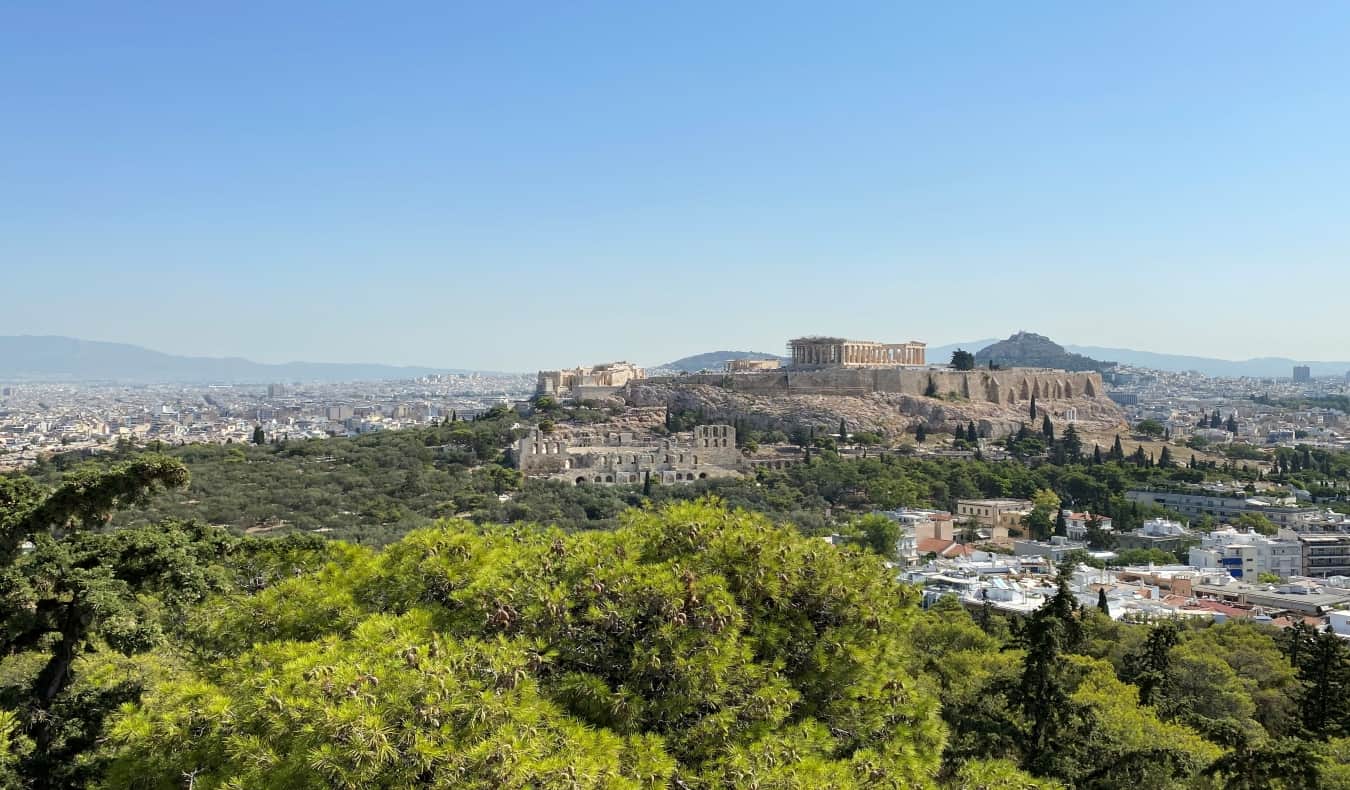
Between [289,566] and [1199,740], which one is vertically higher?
[289,566]

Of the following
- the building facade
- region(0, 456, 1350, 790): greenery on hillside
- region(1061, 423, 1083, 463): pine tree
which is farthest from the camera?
region(1061, 423, 1083, 463): pine tree

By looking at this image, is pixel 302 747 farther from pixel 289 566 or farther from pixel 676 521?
pixel 289 566

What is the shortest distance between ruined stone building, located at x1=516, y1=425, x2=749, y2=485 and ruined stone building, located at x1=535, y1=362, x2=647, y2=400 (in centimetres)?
1610

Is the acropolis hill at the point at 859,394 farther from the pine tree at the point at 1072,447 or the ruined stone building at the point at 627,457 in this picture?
the ruined stone building at the point at 627,457

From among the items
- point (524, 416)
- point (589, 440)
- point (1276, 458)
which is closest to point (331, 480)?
point (589, 440)

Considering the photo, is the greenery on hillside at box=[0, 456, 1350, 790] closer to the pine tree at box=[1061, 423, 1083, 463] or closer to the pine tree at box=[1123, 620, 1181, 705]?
the pine tree at box=[1123, 620, 1181, 705]

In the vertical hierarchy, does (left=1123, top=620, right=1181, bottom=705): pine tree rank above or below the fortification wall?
below

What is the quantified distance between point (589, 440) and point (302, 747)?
51.7m

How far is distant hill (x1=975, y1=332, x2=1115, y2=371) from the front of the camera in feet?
554

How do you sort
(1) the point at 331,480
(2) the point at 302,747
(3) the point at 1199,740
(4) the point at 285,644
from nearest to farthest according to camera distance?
(2) the point at 302,747 → (4) the point at 285,644 → (3) the point at 1199,740 → (1) the point at 331,480

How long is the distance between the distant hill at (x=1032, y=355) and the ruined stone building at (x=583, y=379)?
89.5m

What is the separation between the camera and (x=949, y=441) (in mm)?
67312

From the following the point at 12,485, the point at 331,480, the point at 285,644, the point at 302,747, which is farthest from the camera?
the point at 331,480

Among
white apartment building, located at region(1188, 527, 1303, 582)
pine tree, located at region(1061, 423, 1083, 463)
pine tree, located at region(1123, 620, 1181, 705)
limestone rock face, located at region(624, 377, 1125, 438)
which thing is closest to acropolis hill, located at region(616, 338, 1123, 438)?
limestone rock face, located at region(624, 377, 1125, 438)
